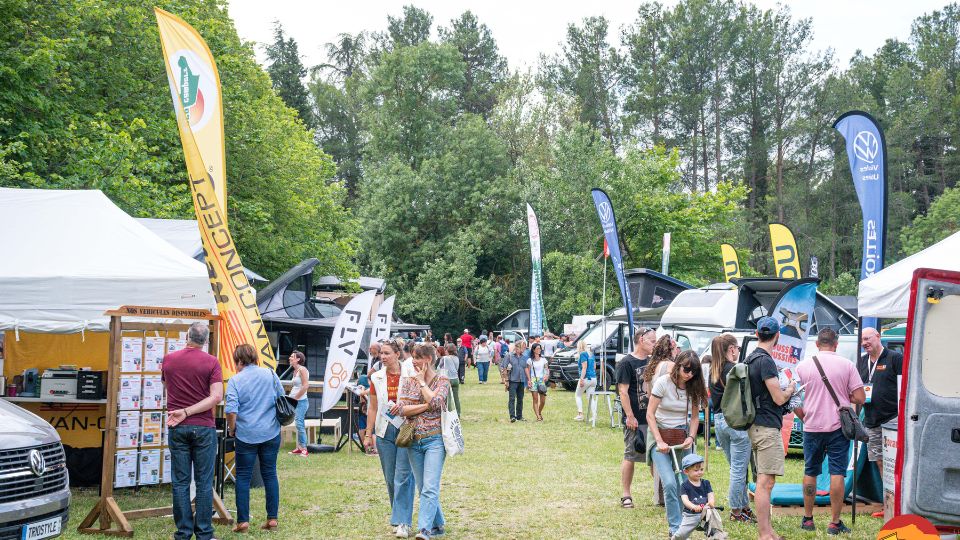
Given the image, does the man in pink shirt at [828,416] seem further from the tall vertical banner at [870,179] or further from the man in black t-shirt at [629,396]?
the tall vertical banner at [870,179]

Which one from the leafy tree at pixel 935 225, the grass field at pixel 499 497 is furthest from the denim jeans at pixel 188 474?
the leafy tree at pixel 935 225

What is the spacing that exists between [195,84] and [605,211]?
1148 cm

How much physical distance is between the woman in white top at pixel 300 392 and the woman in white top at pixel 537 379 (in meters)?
6.41

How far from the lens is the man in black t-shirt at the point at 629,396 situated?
30.8 ft

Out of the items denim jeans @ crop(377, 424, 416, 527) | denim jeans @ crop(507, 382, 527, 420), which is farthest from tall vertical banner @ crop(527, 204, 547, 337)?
denim jeans @ crop(377, 424, 416, 527)

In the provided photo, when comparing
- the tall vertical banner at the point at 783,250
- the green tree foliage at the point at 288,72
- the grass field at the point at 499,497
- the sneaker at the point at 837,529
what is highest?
the green tree foliage at the point at 288,72

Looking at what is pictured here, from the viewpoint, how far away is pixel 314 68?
66.3m

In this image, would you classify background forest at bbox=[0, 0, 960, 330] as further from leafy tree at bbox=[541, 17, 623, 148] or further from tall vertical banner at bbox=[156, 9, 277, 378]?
tall vertical banner at bbox=[156, 9, 277, 378]

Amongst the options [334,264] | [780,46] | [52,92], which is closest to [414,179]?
[334,264]

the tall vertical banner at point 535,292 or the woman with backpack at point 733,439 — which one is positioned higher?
the tall vertical banner at point 535,292

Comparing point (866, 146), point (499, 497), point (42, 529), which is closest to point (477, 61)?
point (866, 146)

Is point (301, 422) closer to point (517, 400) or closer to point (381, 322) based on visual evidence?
point (381, 322)

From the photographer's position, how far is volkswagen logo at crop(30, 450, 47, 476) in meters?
6.73

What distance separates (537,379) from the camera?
2016cm
